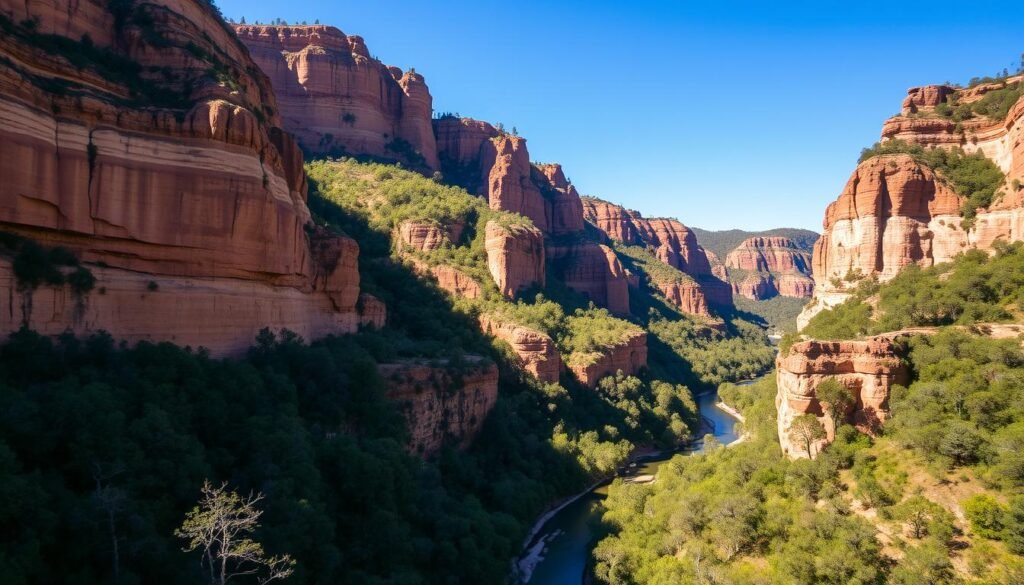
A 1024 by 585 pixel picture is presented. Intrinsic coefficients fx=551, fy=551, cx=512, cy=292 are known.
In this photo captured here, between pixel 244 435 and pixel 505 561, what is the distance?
13588 mm

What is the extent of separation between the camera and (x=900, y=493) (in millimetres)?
20234

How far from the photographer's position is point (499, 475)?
1430 inches

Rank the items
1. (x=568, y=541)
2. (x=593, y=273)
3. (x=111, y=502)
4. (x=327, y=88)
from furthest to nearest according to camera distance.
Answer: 1. (x=593, y=273)
2. (x=327, y=88)
3. (x=568, y=541)
4. (x=111, y=502)

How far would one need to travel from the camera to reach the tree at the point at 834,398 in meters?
23.8

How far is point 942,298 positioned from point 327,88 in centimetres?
6888

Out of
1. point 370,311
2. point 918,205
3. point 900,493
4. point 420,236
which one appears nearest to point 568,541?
point 900,493

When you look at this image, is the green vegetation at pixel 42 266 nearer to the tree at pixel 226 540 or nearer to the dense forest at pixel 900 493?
the tree at pixel 226 540

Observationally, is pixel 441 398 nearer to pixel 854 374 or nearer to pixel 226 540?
pixel 226 540

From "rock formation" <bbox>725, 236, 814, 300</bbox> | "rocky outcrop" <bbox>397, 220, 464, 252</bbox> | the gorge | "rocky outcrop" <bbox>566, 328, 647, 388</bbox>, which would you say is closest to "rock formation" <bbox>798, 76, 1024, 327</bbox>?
the gorge

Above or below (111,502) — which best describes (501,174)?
above

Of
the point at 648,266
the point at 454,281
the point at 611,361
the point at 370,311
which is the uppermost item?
the point at 648,266

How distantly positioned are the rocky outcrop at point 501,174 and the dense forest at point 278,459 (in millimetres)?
37086

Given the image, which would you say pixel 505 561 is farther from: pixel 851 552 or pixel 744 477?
pixel 851 552

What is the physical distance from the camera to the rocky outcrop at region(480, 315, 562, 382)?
47625 millimetres
